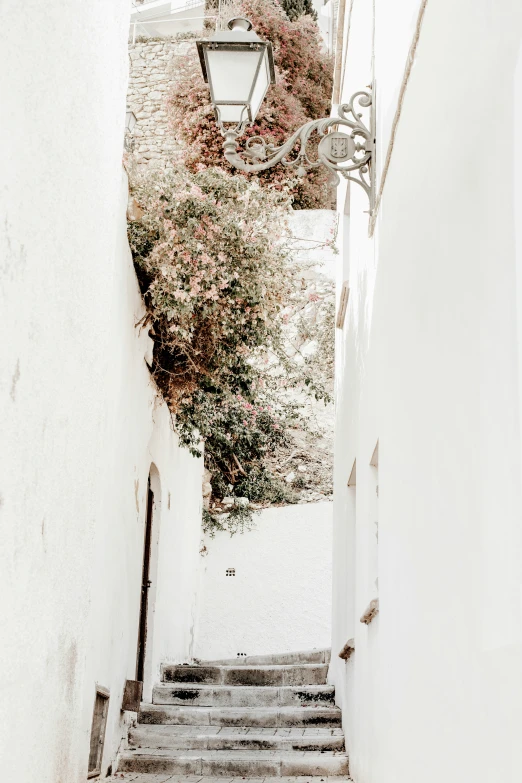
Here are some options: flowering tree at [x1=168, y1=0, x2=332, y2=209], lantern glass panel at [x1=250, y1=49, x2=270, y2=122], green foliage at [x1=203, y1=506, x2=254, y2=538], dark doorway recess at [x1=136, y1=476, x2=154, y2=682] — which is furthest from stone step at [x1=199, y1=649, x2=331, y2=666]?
flowering tree at [x1=168, y1=0, x2=332, y2=209]

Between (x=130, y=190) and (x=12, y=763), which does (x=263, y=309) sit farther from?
(x=12, y=763)

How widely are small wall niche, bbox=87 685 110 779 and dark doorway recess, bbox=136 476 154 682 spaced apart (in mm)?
2293

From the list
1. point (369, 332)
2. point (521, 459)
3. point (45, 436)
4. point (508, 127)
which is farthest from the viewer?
point (369, 332)

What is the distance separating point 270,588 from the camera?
12.9 m

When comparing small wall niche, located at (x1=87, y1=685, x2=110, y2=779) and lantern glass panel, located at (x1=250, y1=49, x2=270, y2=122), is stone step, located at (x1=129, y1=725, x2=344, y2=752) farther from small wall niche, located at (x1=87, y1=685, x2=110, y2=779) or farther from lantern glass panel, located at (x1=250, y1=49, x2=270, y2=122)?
lantern glass panel, located at (x1=250, y1=49, x2=270, y2=122)

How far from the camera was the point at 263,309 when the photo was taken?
7.25 m

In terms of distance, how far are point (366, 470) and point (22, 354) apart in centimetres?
328

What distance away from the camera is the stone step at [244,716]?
24.6ft

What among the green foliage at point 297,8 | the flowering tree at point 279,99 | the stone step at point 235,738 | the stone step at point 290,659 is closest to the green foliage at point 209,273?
the stone step at point 235,738

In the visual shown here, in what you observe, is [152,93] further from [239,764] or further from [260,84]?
[239,764]

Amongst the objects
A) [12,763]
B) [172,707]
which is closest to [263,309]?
[172,707]

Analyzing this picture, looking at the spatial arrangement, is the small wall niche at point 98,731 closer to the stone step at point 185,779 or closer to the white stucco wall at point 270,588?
the stone step at point 185,779

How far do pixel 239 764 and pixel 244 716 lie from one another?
104 centimetres

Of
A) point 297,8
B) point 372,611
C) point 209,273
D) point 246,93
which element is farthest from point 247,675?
point 297,8
